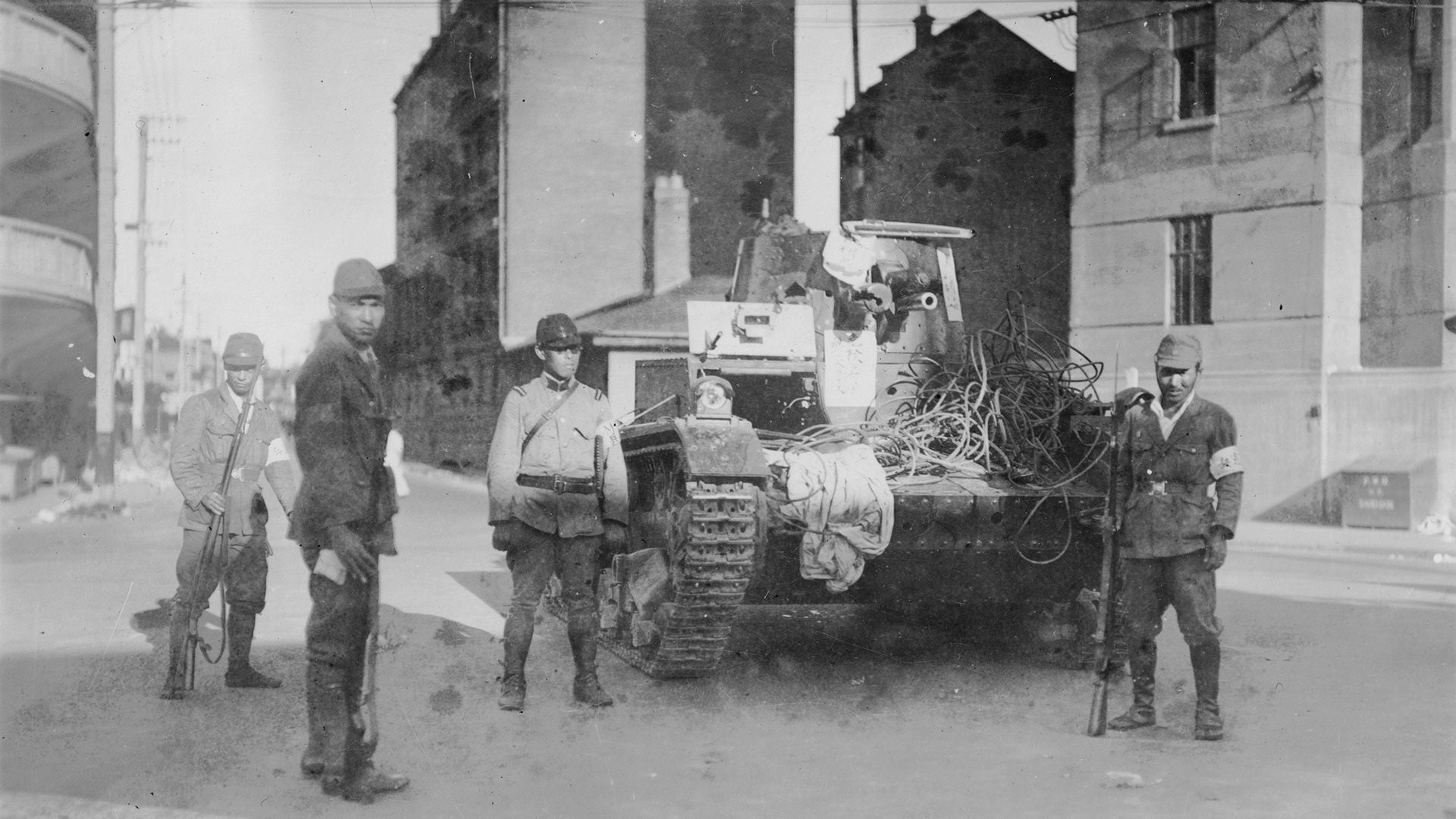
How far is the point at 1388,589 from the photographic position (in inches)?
440

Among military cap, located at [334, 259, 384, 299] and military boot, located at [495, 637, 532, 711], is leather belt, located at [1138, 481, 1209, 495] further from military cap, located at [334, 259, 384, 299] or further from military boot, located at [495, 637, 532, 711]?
military cap, located at [334, 259, 384, 299]

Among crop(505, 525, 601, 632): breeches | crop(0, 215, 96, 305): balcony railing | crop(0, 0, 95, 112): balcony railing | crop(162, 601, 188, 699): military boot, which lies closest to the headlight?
crop(505, 525, 601, 632): breeches

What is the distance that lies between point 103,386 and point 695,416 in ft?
46.1

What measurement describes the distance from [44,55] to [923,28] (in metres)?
16.3

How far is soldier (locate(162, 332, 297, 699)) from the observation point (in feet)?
21.9

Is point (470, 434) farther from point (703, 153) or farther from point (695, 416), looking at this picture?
point (695, 416)

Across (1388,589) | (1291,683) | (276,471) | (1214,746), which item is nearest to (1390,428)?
(1388,589)

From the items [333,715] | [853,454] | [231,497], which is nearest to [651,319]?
[231,497]

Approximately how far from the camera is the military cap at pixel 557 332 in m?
6.40

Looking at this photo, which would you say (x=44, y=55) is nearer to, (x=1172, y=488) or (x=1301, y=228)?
(x=1172, y=488)

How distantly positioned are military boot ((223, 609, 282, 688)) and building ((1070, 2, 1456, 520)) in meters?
14.4

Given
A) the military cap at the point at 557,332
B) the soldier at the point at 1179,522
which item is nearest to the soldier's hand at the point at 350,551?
the military cap at the point at 557,332

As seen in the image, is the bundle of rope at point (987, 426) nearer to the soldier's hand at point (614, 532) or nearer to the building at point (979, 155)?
the soldier's hand at point (614, 532)

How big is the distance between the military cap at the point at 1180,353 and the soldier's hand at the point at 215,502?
4607mm
